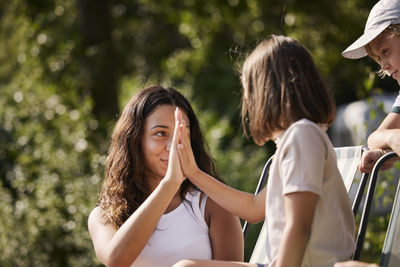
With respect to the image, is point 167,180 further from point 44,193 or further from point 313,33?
point 313,33

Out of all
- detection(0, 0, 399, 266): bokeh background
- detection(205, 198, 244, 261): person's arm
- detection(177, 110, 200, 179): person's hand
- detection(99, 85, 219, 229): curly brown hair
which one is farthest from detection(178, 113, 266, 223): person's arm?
detection(0, 0, 399, 266): bokeh background

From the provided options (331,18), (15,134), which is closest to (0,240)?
(15,134)

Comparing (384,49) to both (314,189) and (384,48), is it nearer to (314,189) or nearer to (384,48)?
(384,48)

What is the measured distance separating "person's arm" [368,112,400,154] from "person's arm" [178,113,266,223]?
578mm

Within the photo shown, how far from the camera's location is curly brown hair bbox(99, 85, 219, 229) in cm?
304

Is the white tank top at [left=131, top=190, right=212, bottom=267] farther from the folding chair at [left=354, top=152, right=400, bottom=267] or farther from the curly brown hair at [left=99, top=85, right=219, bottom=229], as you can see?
the folding chair at [left=354, top=152, right=400, bottom=267]

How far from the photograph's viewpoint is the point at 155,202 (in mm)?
2684

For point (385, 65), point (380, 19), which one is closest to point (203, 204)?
point (385, 65)

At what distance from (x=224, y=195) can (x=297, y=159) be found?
0.64 m

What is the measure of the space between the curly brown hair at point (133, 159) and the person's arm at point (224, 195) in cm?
29

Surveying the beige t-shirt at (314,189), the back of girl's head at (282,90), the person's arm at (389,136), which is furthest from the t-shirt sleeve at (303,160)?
the person's arm at (389,136)

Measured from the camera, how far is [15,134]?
7258 mm

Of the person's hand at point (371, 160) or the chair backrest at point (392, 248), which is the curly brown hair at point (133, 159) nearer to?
the person's hand at point (371, 160)

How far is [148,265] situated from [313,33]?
8652 mm
